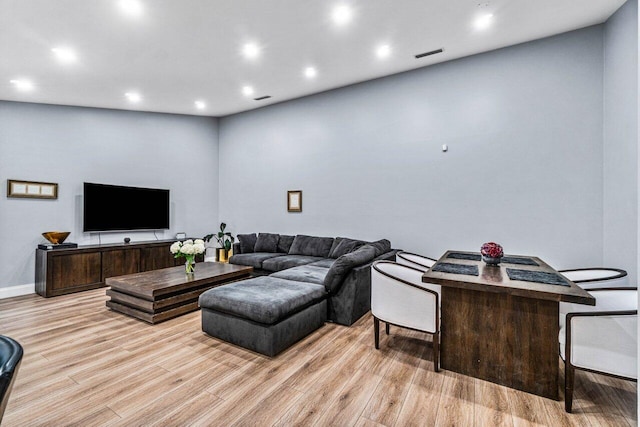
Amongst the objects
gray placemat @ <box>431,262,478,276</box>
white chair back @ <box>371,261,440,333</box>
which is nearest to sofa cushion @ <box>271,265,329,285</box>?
white chair back @ <box>371,261,440,333</box>

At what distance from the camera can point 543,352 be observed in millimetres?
2068

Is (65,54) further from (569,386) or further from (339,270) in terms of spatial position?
(569,386)

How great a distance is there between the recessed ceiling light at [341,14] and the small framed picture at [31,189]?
5035 millimetres

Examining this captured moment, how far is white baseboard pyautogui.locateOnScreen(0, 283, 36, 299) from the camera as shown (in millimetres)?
4383

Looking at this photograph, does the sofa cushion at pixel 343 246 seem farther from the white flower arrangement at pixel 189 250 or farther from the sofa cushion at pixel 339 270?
the white flower arrangement at pixel 189 250

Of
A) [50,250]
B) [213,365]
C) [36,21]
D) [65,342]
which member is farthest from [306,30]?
[50,250]

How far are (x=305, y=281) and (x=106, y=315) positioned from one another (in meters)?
2.45

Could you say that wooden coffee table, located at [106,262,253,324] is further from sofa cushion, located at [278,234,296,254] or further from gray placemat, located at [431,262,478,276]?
gray placemat, located at [431,262,478,276]

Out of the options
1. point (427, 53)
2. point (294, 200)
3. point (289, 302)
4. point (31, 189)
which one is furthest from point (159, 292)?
point (427, 53)

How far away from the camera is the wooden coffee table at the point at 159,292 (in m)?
3.40

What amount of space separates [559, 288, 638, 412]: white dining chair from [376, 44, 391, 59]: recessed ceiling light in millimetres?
3496

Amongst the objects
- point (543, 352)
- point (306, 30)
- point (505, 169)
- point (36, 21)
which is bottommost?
point (543, 352)

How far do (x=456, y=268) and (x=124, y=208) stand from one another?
5.66m

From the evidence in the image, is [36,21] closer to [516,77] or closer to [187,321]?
[187,321]
